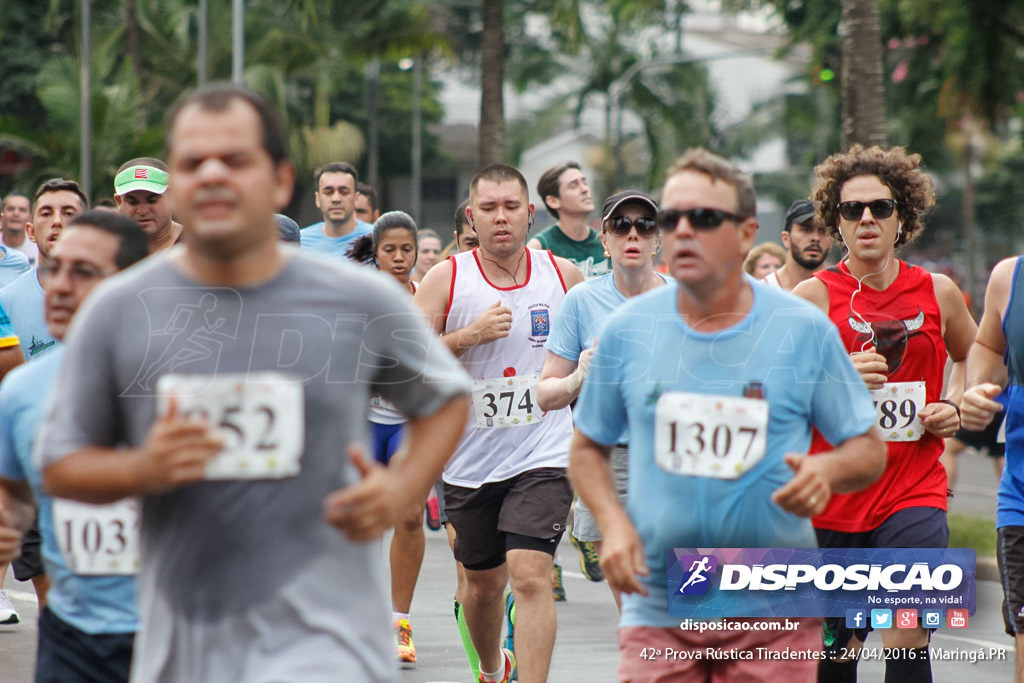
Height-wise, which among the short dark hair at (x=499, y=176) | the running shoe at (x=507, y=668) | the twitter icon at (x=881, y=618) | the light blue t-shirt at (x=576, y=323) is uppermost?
the short dark hair at (x=499, y=176)

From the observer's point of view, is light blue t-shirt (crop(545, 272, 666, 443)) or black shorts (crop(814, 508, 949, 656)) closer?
black shorts (crop(814, 508, 949, 656))

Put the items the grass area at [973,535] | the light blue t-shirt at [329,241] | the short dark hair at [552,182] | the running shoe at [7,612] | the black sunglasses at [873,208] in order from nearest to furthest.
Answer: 1. the black sunglasses at [873,208]
2. the running shoe at [7,612]
3. the short dark hair at [552,182]
4. the grass area at [973,535]
5. the light blue t-shirt at [329,241]

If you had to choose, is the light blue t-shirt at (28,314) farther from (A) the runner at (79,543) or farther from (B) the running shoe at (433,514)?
(B) the running shoe at (433,514)

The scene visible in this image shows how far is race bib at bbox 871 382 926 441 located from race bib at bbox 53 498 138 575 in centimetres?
290

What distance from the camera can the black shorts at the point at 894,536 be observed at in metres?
5.77

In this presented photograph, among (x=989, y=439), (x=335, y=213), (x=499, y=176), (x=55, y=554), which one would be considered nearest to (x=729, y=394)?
(x=55, y=554)

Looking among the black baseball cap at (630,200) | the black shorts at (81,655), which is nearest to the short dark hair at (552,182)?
the black baseball cap at (630,200)

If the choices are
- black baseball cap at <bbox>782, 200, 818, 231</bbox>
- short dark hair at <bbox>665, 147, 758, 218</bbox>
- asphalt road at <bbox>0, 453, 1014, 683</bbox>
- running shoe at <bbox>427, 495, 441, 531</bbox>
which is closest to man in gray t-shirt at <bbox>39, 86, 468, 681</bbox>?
short dark hair at <bbox>665, 147, 758, 218</bbox>

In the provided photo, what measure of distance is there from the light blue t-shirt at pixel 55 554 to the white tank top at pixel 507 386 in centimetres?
287

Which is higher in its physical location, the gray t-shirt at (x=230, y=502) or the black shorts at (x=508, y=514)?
the gray t-shirt at (x=230, y=502)

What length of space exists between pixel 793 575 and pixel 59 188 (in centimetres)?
500

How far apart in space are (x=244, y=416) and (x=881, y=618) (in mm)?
3070

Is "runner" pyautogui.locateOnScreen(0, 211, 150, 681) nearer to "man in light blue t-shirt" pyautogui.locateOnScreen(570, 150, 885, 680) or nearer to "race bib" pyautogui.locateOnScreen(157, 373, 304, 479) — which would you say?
"race bib" pyautogui.locateOnScreen(157, 373, 304, 479)

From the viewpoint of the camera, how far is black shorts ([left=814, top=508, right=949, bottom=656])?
5.77 m
